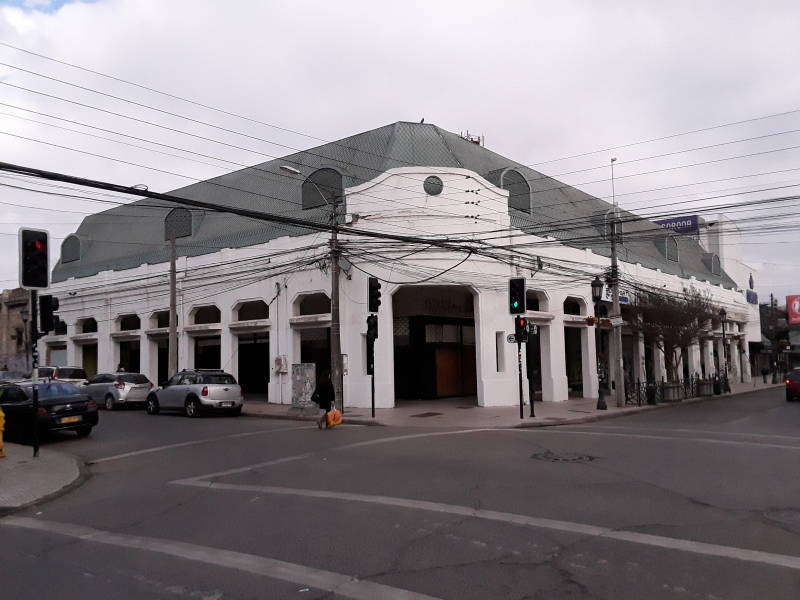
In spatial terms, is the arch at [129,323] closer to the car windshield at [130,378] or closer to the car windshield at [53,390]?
the car windshield at [130,378]

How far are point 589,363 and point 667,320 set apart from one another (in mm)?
4490

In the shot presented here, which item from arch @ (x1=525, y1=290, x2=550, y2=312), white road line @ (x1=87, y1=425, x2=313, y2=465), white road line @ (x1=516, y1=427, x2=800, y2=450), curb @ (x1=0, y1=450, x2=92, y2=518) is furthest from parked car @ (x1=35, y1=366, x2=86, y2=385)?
white road line @ (x1=516, y1=427, x2=800, y2=450)

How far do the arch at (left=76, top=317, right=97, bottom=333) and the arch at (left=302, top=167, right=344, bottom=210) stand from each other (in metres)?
17.3

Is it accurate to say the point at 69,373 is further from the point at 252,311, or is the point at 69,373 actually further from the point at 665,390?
the point at 665,390

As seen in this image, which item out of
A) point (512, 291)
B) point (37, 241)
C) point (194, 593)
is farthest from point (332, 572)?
point (512, 291)

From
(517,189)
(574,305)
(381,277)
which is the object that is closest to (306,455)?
(381,277)

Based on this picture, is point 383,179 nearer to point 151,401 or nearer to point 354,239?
point 354,239

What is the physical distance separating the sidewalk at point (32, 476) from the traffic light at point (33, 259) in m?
3.46

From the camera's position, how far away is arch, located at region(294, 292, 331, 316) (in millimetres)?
26344

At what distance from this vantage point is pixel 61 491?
1005 cm

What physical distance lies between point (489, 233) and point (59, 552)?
20358 mm

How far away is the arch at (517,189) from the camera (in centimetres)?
2844

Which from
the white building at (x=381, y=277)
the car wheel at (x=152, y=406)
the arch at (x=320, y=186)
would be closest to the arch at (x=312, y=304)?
the white building at (x=381, y=277)

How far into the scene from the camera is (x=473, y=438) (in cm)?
1525
